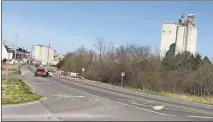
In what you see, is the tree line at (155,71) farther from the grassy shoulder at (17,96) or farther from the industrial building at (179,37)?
the grassy shoulder at (17,96)

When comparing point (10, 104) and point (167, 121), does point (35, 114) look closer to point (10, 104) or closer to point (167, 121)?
point (10, 104)

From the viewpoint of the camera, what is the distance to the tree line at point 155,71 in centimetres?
6869

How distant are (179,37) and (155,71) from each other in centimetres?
2653

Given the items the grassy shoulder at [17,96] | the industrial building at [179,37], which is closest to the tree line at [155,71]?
the industrial building at [179,37]

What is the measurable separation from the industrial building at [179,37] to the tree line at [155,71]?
4.68m

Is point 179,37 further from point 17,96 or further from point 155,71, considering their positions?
point 17,96

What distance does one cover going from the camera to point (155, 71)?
247 feet

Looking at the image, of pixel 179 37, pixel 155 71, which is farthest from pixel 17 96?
pixel 179 37

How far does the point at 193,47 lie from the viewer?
320 feet

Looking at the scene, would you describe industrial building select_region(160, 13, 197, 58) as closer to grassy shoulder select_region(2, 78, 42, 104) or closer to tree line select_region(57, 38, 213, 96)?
tree line select_region(57, 38, 213, 96)

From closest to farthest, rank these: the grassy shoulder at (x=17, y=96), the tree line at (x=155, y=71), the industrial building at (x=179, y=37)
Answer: the grassy shoulder at (x=17, y=96) → the tree line at (x=155, y=71) → the industrial building at (x=179, y=37)

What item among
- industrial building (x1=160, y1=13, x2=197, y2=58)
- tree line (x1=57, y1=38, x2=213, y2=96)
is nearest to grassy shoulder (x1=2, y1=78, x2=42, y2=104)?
tree line (x1=57, y1=38, x2=213, y2=96)

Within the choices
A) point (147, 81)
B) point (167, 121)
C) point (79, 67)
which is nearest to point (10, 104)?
point (167, 121)

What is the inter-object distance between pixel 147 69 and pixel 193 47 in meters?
24.1
